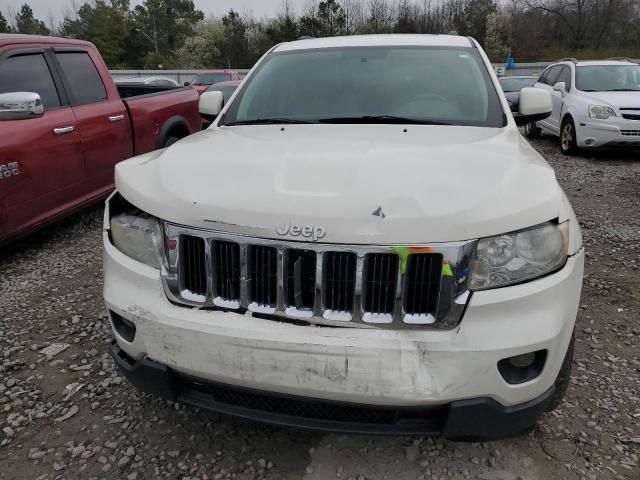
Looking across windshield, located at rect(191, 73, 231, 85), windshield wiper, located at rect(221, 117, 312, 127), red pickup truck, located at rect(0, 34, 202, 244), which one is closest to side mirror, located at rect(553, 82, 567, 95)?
red pickup truck, located at rect(0, 34, 202, 244)

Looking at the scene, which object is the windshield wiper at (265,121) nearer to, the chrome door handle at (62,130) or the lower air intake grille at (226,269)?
the lower air intake grille at (226,269)

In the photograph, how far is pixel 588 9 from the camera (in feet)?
153

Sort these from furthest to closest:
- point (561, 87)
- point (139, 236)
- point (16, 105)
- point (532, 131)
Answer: point (532, 131) → point (561, 87) → point (16, 105) → point (139, 236)

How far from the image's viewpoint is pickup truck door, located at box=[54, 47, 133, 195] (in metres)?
4.65

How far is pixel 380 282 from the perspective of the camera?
65.6 inches

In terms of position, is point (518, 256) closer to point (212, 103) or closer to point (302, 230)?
point (302, 230)

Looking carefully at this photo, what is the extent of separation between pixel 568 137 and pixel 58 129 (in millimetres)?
7899

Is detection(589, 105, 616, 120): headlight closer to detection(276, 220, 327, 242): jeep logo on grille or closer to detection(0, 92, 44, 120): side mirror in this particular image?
detection(0, 92, 44, 120): side mirror

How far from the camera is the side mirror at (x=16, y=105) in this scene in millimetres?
3463

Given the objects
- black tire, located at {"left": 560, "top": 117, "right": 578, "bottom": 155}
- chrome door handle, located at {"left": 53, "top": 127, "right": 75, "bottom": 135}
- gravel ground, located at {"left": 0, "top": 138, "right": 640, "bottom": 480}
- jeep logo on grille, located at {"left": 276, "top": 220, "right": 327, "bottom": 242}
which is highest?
jeep logo on grille, located at {"left": 276, "top": 220, "right": 327, "bottom": 242}

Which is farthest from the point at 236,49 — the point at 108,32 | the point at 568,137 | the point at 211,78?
the point at 568,137

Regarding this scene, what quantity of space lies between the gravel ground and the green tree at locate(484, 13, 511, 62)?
4385 cm

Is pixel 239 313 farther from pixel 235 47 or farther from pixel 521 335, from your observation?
pixel 235 47

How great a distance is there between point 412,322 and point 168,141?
497cm
